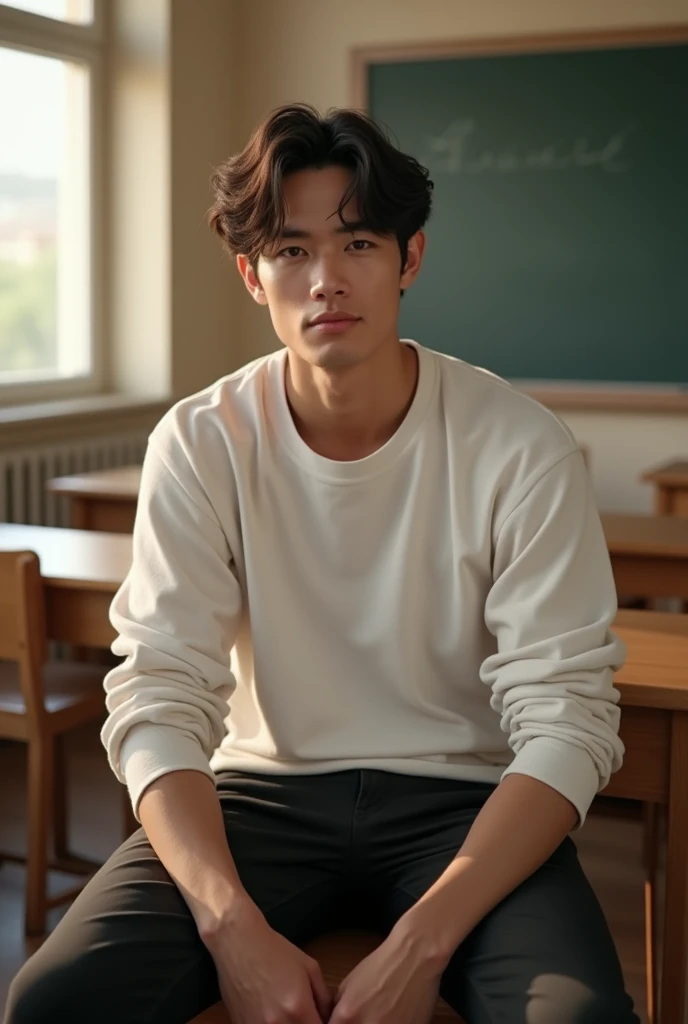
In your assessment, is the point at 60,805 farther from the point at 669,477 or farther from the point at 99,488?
the point at 669,477

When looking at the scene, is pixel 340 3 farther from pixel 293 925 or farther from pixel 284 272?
pixel 293 925

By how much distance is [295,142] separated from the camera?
5.16 feet

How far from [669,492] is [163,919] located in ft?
8.85

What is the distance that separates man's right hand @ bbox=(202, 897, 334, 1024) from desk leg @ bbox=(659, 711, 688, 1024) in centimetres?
52

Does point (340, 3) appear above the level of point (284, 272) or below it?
above

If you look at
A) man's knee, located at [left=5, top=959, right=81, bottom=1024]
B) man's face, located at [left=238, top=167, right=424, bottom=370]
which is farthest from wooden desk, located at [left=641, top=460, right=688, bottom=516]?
man's knee, located at [left=5, top=959, right=81, bottom=1024]

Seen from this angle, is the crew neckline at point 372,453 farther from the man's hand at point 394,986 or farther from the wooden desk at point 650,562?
the wooden desk at point 650,562

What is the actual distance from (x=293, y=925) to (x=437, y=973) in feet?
0.75

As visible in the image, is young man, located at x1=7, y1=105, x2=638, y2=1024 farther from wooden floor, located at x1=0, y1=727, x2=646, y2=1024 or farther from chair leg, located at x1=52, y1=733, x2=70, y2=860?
chair leg, located at x1=52, y1=733, x2=70, y2=860

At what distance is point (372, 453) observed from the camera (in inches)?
65.9

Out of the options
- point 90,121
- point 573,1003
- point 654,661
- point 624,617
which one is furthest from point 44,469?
point 573,1003

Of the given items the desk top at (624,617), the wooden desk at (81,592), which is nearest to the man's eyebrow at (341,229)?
the desk top at (624,617)

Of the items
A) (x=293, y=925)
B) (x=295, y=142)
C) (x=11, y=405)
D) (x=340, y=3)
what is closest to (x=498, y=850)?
(x=293, y=925)

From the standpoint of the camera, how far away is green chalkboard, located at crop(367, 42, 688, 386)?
4.59 m
